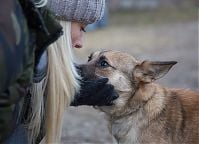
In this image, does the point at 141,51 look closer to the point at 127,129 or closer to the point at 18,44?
the point at 127,129

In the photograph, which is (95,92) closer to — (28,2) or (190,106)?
(190,106)

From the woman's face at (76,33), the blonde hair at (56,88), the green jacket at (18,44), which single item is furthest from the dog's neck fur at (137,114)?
the green jacket at (18,44)

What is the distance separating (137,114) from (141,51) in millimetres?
9802

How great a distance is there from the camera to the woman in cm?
355

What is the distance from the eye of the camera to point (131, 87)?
467cm

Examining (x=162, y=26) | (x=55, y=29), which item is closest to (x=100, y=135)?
(x=55, y=29)

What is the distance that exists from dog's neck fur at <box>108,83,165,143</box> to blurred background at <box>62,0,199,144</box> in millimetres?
451

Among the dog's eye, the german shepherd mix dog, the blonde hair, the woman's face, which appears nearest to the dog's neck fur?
the german shepherd mix dog

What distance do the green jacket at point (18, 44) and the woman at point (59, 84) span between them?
21.2 inches

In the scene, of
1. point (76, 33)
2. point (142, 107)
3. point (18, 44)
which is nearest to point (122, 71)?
point (142, 107)

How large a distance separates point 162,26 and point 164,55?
6154mm

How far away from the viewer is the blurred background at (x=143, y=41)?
7177mm

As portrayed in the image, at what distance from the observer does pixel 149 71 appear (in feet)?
15.2

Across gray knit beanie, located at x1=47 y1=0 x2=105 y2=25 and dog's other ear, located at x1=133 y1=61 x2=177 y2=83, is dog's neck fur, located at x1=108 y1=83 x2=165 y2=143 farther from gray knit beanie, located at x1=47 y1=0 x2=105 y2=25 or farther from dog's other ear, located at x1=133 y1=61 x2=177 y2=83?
gray knit beanie, located at x1=47 y1=0 x2=105 y2=25
